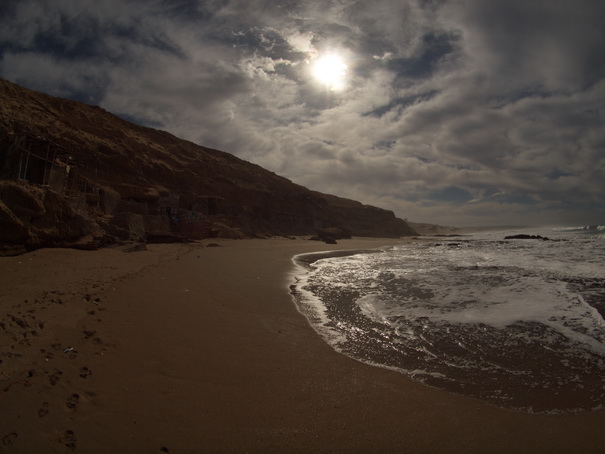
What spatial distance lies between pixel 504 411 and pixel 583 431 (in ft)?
1.61

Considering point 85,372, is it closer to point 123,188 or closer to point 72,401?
point 72,401

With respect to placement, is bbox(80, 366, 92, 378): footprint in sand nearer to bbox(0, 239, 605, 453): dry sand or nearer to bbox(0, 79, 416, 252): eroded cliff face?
bbox(0, 239, 605, 453): dry sand

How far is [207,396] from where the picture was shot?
8.13 feet

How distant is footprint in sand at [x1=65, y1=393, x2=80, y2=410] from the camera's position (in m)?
2.12

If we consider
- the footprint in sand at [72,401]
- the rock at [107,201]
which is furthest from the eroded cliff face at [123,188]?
the footprint in sand at [72,401]

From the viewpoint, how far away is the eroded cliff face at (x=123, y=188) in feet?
28.8

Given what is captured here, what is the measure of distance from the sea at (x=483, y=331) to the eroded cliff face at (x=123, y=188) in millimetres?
7098

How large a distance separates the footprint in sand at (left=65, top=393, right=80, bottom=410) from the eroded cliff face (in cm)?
734

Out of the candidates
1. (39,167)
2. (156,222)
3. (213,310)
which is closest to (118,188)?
(156,222)

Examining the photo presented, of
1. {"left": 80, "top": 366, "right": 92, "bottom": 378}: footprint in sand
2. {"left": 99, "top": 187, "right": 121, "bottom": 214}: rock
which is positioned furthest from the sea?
{"left": 99, "top": 187, "right": 121, "bottom": 214}: rock

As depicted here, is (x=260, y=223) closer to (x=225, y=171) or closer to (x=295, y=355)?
(x=225, y=171)

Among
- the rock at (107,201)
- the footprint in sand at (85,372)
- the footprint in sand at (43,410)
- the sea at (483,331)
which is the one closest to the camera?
the footprint in sand at (43,410)

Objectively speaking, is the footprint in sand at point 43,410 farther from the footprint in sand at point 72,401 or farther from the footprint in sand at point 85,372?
the footprint in sand at point 85,372

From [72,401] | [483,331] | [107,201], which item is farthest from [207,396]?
[107,201]
